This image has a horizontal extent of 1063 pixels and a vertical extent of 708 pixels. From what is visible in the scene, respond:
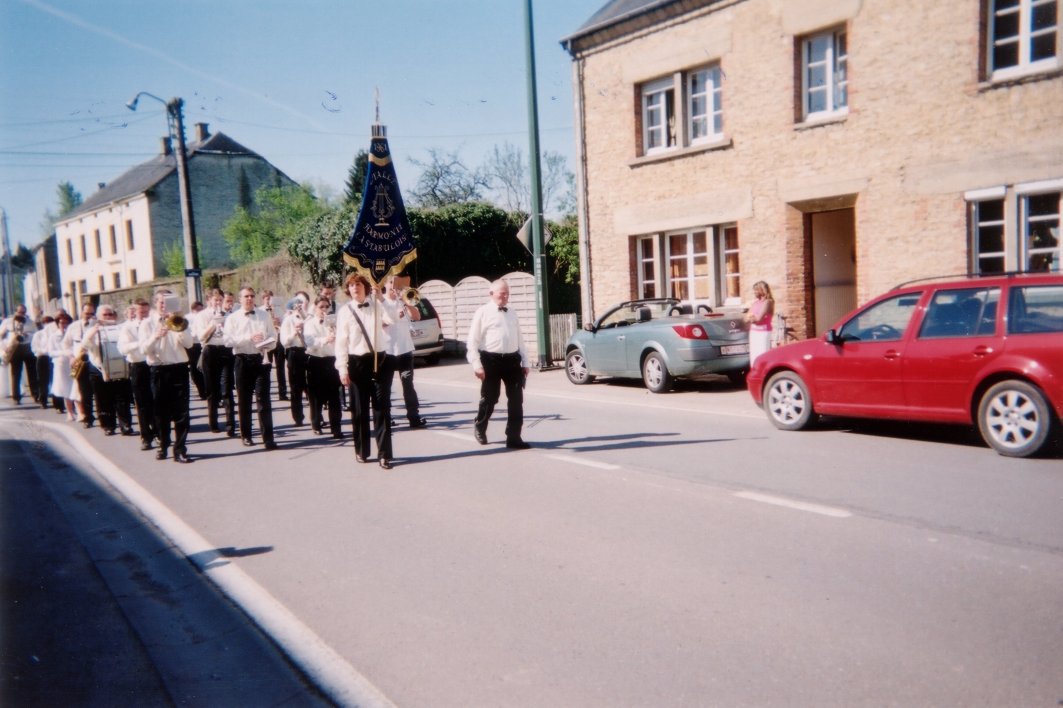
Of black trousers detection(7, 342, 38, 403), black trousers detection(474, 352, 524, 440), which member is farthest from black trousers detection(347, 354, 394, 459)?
black trousers detection(7, 342, 38, 403)

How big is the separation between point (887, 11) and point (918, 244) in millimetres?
3795

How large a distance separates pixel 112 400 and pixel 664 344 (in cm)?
824

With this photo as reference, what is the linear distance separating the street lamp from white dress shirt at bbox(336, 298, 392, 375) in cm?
1690

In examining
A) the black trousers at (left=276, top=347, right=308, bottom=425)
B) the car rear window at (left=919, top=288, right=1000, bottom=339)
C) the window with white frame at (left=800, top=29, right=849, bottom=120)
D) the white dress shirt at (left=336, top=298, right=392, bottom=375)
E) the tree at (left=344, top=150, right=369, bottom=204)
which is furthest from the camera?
the tree at (left=344, top=150, right=369, bottom=204)

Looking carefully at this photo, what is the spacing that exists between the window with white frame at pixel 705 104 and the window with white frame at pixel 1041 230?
5.93 metres

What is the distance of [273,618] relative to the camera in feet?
14.9

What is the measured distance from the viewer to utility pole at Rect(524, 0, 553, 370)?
17.3 m

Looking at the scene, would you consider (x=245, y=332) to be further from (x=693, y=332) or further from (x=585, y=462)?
(x=693, y=332)

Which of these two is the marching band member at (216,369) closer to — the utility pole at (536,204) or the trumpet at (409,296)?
the trumpet at (409,296)

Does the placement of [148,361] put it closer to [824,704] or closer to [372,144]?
[372,144]

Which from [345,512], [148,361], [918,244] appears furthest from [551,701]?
[918,244]

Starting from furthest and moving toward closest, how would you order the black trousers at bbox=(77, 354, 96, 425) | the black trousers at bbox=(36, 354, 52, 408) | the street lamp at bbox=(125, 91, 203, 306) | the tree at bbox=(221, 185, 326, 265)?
1. the tree at bbox=(221, 185, 326, 265)
2. the street lamp at bbox=(125, 91, 203, 306)
3. the black trousers at bbox=(36, 354, 52, 408)
4. the black trousers at bbox=(77, 354, 96, 425)

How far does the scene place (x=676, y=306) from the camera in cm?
1416

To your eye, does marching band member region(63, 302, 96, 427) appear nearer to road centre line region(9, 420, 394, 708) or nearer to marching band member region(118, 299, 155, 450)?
marching band member region(118, 299, 155, 450)
